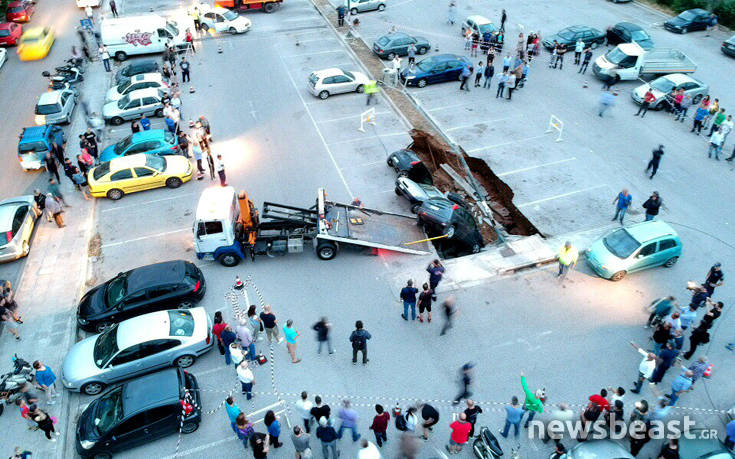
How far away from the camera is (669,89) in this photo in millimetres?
24594

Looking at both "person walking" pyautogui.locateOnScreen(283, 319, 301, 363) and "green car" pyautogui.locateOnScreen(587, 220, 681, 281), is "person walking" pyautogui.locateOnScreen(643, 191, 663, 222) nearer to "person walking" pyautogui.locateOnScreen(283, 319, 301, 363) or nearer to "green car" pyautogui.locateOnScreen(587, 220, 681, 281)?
"green car" pyautogui.locateOnScreen(587, 220, 681, 281)

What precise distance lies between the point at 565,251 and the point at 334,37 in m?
23.0

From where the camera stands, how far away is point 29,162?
2095 centimetres

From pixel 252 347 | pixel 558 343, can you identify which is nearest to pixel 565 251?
pixel 558 343

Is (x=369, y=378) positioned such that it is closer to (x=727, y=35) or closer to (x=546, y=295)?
(x=546, y=295)

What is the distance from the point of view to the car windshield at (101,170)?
19.2 metres

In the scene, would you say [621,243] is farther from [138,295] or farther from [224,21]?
[224,21]

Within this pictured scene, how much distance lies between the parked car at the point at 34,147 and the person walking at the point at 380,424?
17.7m

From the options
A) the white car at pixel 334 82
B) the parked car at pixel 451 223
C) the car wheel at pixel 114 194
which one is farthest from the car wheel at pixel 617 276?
the car wheel at pixel 114 194

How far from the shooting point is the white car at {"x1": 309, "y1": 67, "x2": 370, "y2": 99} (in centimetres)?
2552

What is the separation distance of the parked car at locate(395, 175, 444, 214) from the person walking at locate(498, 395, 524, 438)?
27.6ft

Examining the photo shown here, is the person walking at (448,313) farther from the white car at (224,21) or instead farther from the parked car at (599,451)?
the white car at (224,21)

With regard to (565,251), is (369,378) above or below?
below

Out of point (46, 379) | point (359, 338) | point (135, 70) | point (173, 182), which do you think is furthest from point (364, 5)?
point (46, 379)
